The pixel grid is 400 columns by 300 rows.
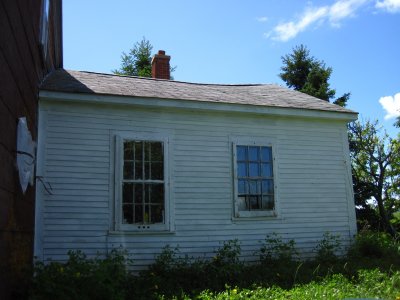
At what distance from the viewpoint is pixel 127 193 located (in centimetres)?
846

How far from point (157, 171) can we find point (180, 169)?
19.4 inches

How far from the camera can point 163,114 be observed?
9.01 metres

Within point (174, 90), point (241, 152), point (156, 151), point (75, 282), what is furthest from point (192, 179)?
point (75, 282)

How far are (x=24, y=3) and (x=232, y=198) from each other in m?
5.85

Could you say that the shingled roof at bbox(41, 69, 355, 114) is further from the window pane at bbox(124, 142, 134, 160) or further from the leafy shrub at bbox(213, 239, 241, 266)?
the leafy shrub at bbox(213, 239, 241, 266)

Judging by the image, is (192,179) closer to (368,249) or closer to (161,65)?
(368,249)

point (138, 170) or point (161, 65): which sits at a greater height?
point (161, 65)

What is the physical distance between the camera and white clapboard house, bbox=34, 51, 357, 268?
8.14 m

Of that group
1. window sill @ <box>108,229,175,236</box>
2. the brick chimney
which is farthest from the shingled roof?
window sill @ <box>108,229,175,236</box>

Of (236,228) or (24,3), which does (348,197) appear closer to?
(236,228)

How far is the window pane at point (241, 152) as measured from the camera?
31.0 ft

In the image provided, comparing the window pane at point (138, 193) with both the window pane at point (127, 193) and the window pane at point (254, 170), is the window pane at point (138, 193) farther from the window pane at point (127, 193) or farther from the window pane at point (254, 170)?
the window pane at point (254, 170)

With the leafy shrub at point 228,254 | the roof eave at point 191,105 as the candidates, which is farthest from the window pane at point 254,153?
the leafy shrub at point 228,254

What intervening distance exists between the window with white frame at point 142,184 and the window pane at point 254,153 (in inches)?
78.5
